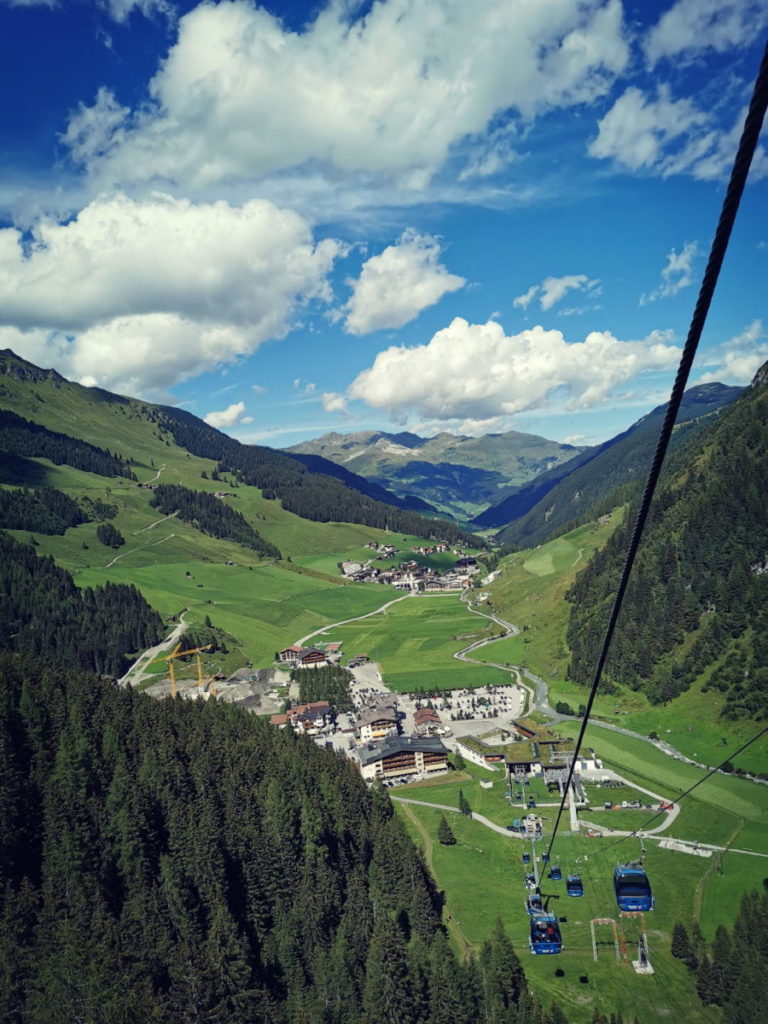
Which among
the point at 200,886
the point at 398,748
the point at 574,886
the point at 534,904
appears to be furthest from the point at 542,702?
the point at 200,886

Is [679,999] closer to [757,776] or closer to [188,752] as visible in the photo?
[757,776]

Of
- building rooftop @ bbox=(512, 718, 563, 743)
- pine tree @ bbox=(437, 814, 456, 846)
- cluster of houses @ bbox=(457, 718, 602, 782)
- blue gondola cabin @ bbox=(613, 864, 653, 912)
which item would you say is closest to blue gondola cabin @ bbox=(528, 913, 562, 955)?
blue gondola cabin @ bbox=(613, 864, 653, 912)

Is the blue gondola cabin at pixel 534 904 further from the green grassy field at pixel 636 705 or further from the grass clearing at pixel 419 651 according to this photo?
the grass clearing at pixel 419 651

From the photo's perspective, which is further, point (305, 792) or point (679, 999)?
point (305, 792)

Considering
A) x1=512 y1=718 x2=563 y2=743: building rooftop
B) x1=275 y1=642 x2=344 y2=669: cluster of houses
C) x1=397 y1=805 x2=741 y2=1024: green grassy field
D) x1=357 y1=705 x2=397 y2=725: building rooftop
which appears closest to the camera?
x1=397 y1=805 x2=741 y2=1024: green grassy field

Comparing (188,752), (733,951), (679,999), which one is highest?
(188,752)

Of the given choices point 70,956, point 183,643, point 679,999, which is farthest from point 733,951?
point 183,643

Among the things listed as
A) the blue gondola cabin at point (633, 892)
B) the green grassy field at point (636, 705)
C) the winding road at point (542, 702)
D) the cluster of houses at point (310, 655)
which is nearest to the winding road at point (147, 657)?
the cluster of houses at point (310, 655)

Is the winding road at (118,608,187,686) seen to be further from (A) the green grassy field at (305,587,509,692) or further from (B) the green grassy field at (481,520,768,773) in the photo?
(B) the green grassy field at (481,520,768,773)
